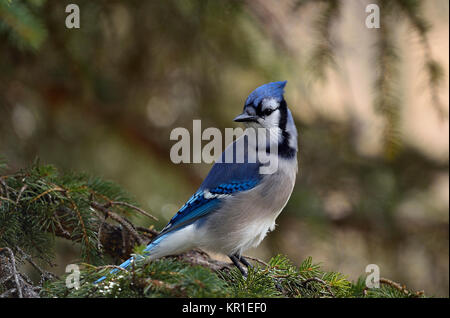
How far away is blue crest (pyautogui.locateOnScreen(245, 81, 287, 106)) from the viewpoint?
1983 millimetres

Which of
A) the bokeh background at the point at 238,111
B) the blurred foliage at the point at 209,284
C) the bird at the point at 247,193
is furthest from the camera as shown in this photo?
the bokeh background at the point at 238,111

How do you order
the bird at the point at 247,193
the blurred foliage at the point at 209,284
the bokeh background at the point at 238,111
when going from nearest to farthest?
1. the blurred foliage at the point at 209,284
2. the bird at the point at 247,193
3. the bokeh background at the point at 238,111

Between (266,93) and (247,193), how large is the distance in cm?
40

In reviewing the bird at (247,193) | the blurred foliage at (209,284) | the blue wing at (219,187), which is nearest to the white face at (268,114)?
the bird at (247,193)

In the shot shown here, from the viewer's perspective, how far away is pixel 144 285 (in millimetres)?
1222

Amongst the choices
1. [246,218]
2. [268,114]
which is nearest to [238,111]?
[268,114]

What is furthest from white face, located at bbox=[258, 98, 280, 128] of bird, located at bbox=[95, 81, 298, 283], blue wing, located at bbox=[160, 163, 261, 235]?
blue wing, located at bbox=[160, 163, 261, 235]

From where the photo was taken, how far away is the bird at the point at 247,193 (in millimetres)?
1966

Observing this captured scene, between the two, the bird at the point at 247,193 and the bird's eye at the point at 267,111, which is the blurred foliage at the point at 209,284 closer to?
the bird at the point at 247,193

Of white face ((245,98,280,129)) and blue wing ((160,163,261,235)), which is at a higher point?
white face ((245,98,280,129))

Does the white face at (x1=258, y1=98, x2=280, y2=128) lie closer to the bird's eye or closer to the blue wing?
the bird's eye

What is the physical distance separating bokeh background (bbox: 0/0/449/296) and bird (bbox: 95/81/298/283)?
0.25m
